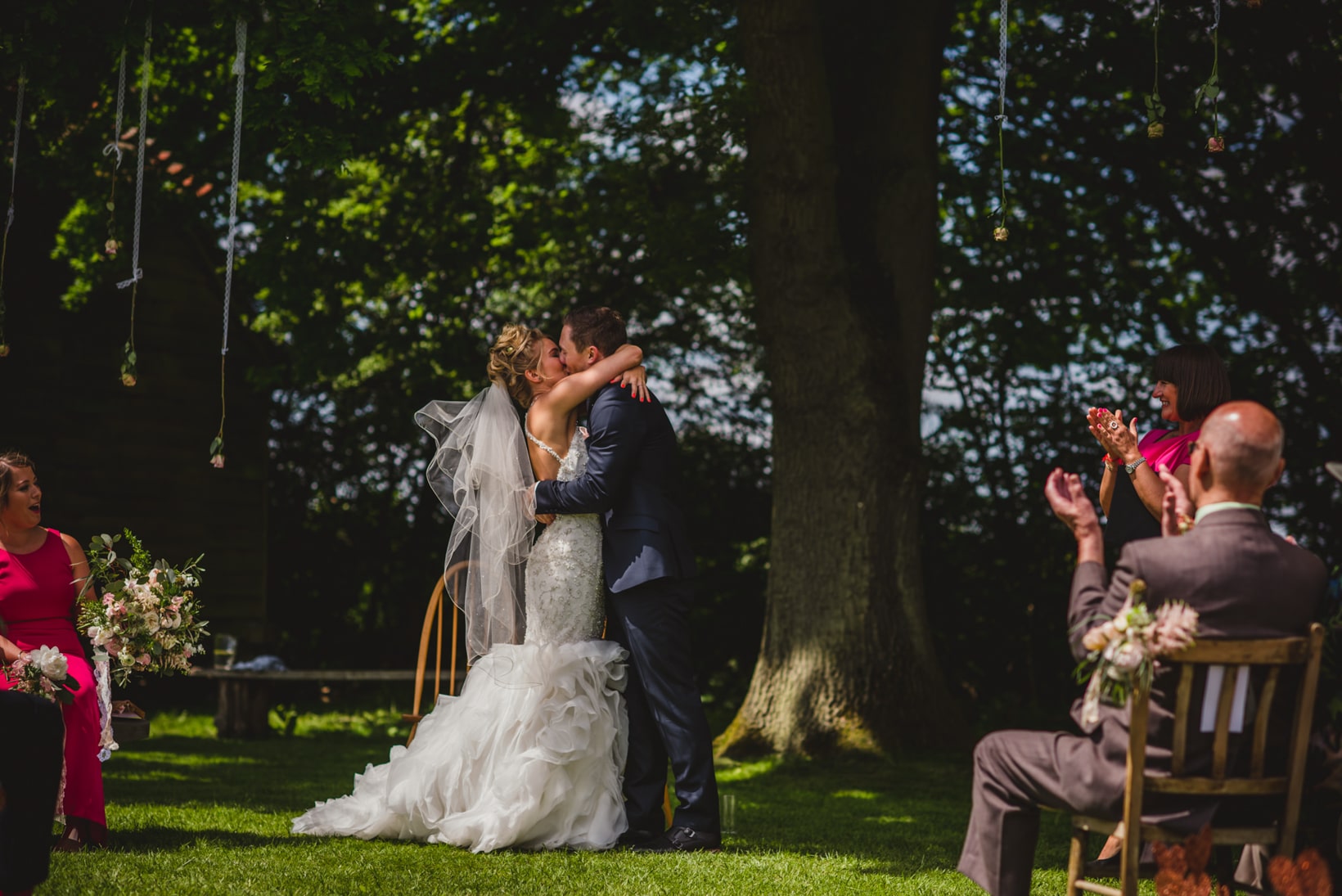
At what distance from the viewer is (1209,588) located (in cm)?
330

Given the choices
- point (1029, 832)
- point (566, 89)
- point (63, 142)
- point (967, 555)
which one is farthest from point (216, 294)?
point (1029, 832)

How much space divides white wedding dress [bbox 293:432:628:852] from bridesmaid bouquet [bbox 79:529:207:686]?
102cm

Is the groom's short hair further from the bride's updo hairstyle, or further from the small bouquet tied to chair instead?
the small bouquet tied to chair

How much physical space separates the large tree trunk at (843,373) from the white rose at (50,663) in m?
4.82

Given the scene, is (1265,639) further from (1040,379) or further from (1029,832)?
(1040,379)

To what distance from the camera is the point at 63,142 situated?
31.2ft

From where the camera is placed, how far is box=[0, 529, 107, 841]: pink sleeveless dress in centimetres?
519

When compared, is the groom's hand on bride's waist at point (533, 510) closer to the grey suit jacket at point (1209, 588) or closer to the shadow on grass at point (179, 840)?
the shadow on grass at point (179, 840)

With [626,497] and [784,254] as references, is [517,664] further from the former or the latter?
[784,254]

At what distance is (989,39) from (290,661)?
980cm

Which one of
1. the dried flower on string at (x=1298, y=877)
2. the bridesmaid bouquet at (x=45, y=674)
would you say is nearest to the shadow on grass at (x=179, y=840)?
the bridesmaid bouquet at (x=45, y=674)

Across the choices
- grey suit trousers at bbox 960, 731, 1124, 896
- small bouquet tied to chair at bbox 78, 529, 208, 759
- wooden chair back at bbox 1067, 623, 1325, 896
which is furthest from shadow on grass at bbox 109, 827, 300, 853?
wooden chair back at bbox 1067, 623, 1325, 896

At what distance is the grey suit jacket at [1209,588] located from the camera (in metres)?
3.31

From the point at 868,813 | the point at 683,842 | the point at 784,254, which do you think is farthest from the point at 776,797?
the point at 784,254
